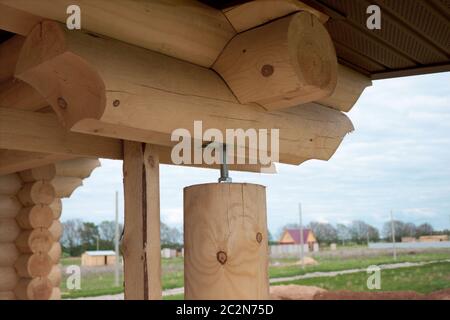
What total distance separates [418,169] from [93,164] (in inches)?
983

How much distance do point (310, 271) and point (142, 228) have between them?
62.4ft

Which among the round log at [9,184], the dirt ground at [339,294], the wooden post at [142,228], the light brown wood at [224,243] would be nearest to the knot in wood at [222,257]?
the light brown wood at [224,243]

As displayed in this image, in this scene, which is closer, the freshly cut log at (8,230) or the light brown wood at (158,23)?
the light brown wood at (158,23)

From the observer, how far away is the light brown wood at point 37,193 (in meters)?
5.95

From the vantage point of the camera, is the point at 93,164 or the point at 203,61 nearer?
the point at 203,61

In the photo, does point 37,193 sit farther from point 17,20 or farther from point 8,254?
point 17,20

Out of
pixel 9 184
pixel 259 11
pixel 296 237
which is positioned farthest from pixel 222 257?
pixel 296 237

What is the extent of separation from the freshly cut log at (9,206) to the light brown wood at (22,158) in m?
1.50

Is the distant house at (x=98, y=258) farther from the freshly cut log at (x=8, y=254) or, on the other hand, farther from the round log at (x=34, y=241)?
the round log at (x=34, y=241)

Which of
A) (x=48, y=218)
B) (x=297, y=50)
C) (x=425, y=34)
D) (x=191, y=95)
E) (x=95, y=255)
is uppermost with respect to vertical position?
(x=425, y=34)

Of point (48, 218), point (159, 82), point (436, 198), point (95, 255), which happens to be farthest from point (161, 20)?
point (436, 198)
